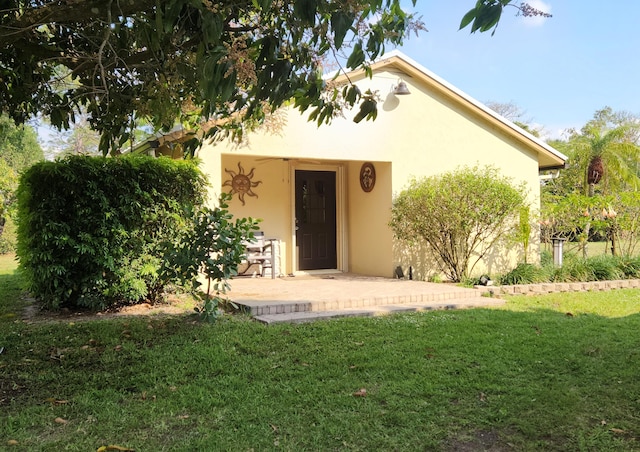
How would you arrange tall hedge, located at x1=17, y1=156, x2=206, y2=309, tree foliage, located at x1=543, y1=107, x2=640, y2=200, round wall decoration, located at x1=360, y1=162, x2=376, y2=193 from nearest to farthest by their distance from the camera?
tall hedge, located at x1=17, y1=156, x2=206, y2=309 → round wall decoration, located at x1=360, y1=162, x2=376, y2=193 → tree foliage, located at x1=543, y1=107, x2=640, y2=200

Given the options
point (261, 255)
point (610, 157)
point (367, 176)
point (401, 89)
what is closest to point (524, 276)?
point (367, 176)

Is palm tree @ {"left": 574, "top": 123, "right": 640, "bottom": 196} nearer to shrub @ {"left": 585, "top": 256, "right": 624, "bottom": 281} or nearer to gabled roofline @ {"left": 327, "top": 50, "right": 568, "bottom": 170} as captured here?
gabled roofline @ {"left": 327, "top": 50, "right": 568, "bottom": 170}

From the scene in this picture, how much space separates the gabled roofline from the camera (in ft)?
34.1

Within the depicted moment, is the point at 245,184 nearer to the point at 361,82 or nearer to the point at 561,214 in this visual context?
the point at 361,82

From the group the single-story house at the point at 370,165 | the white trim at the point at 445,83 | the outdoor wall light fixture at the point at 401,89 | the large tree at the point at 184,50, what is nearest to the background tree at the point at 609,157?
the single-story house at the point at 370,165

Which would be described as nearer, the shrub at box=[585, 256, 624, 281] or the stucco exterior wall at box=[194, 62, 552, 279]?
the stucco exterior wall at box=[194, 62, 552, 279]

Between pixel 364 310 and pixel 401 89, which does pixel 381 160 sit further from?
pixel 364 310

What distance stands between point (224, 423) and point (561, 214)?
10424 mm

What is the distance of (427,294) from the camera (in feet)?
26.6

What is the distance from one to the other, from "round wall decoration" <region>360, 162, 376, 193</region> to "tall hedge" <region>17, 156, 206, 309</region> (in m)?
5.25

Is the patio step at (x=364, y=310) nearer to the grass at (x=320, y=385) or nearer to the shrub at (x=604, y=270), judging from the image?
the grass at (x=320, y=385)

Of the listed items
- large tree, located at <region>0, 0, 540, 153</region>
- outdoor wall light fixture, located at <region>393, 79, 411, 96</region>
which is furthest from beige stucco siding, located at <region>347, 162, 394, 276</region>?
large tree, located at <region>0, 0, 540, 153</region>

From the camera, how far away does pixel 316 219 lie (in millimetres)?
11805

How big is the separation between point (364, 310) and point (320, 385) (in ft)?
9.89
